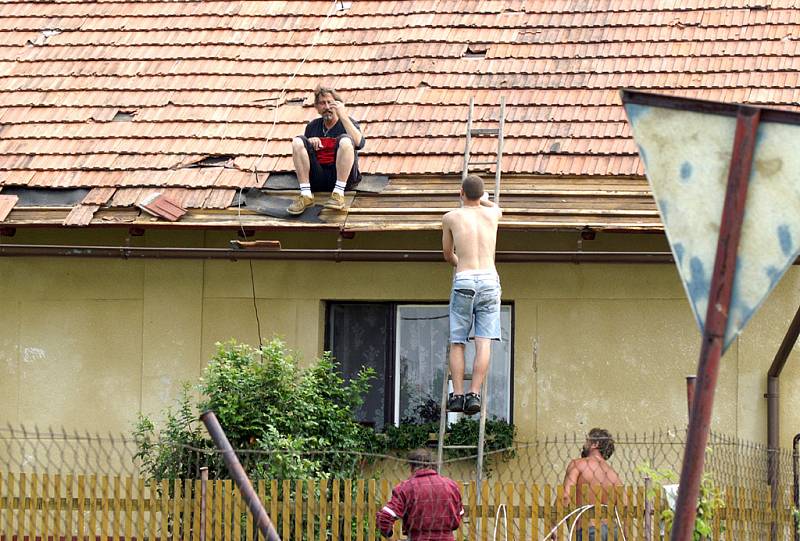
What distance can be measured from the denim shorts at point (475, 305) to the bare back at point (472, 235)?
76mm

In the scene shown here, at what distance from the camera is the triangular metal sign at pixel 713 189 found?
3.25 meters

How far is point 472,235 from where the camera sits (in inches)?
330

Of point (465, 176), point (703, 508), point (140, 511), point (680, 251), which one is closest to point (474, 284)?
point (465, 176)

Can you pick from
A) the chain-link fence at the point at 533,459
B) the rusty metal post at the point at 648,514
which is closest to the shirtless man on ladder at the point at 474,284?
the chain-link fence at the point at 533,459

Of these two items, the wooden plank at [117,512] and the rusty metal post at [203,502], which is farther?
the wooden plank at [117,512]

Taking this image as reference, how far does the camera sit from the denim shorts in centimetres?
835

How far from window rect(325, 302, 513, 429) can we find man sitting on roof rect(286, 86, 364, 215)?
1147mm

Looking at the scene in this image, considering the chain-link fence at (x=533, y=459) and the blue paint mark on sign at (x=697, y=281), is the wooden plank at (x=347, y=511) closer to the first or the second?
the chain-link fence at (x=533, y=459)

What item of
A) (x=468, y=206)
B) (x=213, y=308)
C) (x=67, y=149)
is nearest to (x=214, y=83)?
(x=67, y=149)

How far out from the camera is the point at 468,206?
27.9 feet

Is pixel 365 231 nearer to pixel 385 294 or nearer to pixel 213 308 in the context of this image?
pixel 385 294

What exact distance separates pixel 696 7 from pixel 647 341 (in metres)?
3.36

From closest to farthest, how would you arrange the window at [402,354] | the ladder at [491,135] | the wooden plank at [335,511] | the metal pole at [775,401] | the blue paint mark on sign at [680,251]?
1. the blue paint mark on sign at [680,251]
2. the wooden plank at [335,511]
3. the metal pole at [775,401]
4. the ladder at [491,135]
5. the window at [402,354]

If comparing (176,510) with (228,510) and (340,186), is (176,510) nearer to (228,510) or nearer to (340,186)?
(228,510)
